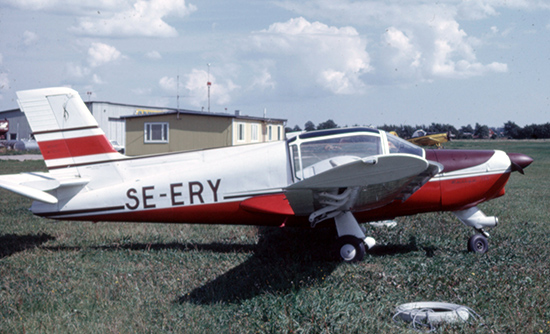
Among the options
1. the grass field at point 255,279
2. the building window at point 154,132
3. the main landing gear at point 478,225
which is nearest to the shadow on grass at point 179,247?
the grass field at point 255,279

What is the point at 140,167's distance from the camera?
269 inches

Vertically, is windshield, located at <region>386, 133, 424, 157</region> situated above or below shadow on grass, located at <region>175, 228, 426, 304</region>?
above

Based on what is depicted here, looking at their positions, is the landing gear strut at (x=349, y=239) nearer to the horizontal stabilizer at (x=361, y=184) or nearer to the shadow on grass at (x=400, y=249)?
the horizontal stabilizer at (x=361, y=184)

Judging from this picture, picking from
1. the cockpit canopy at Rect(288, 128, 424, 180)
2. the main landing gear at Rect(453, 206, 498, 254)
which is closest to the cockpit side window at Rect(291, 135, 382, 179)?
the cockpit canopy at Rect(288, 128, 424, 180)

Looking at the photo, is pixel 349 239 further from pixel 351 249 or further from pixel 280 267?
pixel 280 267

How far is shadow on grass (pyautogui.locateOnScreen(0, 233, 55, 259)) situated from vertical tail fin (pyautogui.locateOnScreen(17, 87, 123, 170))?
4.65ft

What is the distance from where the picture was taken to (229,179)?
6488 millimetres

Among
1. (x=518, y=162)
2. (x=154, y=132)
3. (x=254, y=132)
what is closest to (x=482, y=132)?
(x=254, y=132)

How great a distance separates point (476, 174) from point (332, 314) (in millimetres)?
3797

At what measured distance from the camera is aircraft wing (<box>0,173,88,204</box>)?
19.4 feet

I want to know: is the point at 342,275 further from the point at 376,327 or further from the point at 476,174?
the point at 476,174

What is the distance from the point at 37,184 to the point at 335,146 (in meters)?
4.26

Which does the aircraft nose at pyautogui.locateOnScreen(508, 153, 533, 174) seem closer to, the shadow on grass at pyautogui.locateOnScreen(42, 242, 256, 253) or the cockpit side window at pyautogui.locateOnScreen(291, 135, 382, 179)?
the cockpit side window at pyautogui.locateOnScreen(291, 135, 382, 179)

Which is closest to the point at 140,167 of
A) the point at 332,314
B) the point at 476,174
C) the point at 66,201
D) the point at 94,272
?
the point at 66,201
